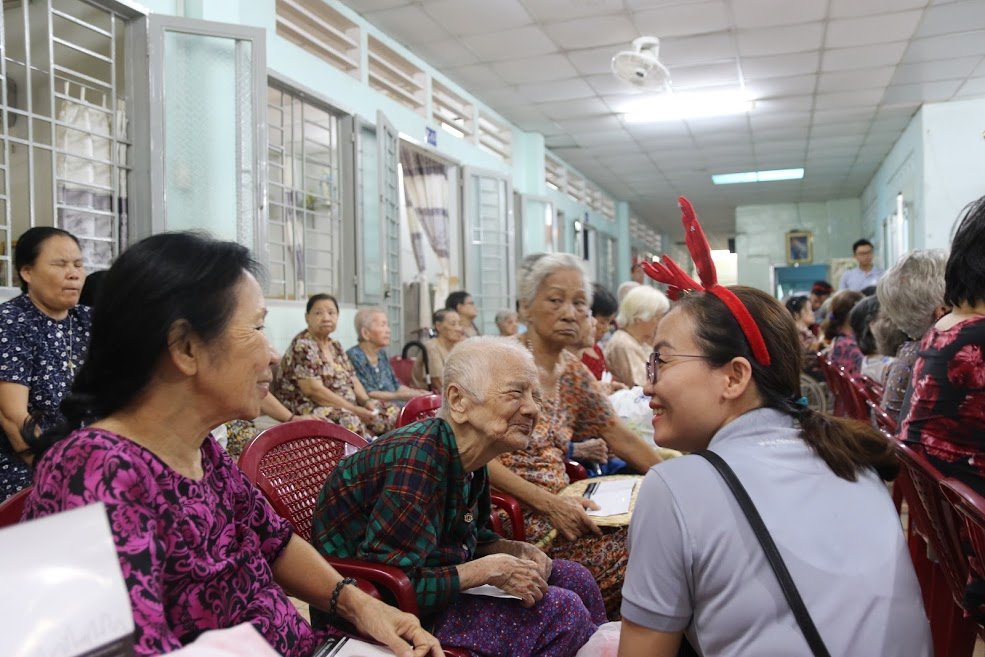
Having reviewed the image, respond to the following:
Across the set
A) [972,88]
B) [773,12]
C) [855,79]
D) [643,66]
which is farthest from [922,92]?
[643,66]

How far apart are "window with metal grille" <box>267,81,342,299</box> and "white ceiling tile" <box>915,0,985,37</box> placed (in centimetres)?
474

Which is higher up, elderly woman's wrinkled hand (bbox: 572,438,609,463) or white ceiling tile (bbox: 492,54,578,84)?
white ceiling tile (bbox: 492,54,578,84)

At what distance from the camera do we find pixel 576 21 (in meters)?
6.02

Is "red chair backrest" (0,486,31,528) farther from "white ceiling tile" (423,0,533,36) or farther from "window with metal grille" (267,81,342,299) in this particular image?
"white ceiling tile" (423,0,533,36)

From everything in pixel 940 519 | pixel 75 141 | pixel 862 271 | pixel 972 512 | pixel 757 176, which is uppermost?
pixel 757 176

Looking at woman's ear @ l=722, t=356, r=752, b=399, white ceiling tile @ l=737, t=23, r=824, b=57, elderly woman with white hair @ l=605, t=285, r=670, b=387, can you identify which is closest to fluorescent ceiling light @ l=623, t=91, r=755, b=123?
white ceiling tile @ l=737, t=23, r=824, b=57

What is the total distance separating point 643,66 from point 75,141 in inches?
156

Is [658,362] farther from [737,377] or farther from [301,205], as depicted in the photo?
[301,205]

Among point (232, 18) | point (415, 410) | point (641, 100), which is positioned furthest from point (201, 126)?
point (641, 100)

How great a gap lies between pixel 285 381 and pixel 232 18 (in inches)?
86.4

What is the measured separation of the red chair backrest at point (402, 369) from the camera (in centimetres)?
598

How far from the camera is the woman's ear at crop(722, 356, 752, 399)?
3.93 feet

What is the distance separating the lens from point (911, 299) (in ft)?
8.73

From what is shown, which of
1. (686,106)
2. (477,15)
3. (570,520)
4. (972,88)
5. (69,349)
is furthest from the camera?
(686,106)
